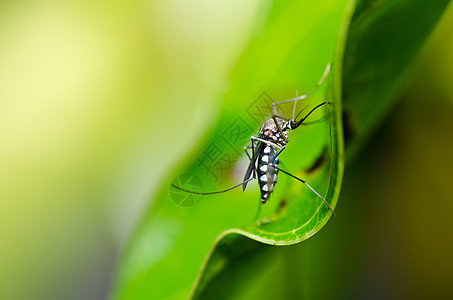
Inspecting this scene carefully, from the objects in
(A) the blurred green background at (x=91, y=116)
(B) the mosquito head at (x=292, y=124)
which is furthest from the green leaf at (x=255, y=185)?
(A) the blurred green background at (x=91, y=116)

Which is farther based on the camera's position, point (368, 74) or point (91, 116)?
point (91, 116)

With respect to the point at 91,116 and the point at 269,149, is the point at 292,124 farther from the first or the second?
the point at 91,116

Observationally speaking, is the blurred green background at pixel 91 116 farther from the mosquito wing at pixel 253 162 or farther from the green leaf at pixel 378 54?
the green leaf at pixel 378 54

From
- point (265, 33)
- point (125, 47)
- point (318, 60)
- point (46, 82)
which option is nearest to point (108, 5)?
point (125, 47)

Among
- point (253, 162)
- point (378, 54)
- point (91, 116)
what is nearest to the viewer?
point (378, 54)

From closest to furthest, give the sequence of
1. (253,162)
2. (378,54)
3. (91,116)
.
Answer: (378,54) → (253,162) → (91,116)

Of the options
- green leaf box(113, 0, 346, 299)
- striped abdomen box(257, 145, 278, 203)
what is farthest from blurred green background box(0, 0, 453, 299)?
striped abdomen box(257, 145, 278, 203)

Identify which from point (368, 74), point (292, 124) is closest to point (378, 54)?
point (368, 74)

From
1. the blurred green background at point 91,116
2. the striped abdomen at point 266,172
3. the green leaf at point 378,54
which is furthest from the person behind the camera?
the blurred green background at point 91,116

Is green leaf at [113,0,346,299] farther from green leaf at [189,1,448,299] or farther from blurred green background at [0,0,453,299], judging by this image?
blurred green background at [0,0,453,299]
